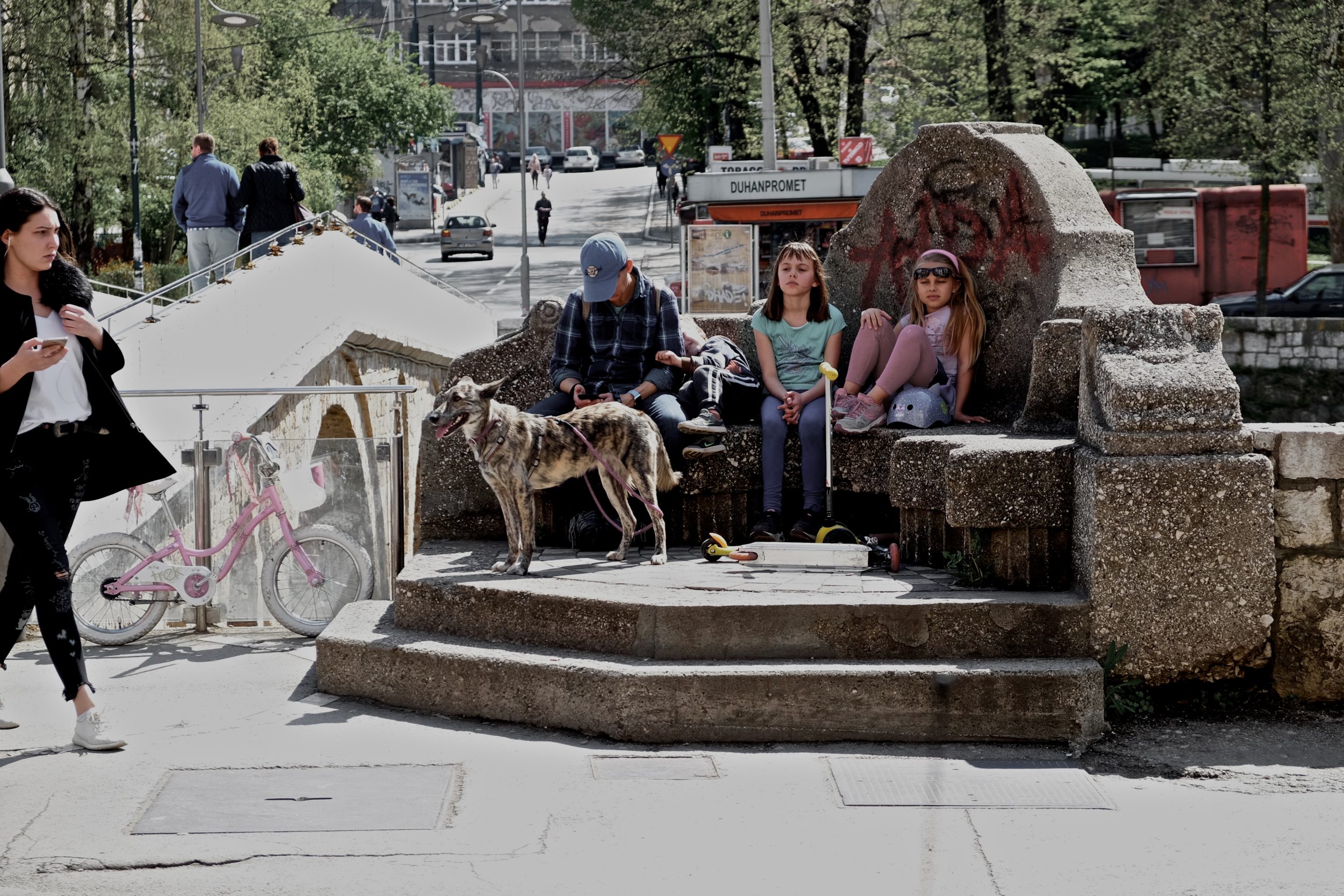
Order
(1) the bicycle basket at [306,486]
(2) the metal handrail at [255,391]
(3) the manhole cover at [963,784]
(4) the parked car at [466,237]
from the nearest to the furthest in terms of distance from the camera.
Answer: (3) the manhole cover at [963,784] < (2) the metal handrail at [255,391] < (1) the bicycle basket at [306,486] < (4) the parked car at [466,237]

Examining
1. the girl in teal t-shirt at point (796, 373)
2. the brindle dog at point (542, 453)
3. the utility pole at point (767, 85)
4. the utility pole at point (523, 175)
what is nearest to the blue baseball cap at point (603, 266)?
the brindle dog at point (542, 453)

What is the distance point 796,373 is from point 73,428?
3.37 m

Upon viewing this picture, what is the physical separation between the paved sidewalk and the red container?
1159 inches

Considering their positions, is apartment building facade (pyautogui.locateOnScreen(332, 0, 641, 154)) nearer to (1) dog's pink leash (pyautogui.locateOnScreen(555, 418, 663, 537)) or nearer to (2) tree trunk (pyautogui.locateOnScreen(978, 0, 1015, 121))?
(2) tree trunk (pyautogui.locateOnScreen(978, 0, 1015, 121))

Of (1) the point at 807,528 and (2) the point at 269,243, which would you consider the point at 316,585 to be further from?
(2) the point at 269,243

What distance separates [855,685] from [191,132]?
35210 millimetres

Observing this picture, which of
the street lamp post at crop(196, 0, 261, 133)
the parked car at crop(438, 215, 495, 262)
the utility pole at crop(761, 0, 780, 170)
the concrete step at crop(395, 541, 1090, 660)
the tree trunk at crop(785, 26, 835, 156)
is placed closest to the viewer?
the concrete step at crop(395, 541, 1090, 660)

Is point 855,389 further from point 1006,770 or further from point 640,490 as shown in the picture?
point 1006,770

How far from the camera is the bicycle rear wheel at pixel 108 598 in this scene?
7.94 meters

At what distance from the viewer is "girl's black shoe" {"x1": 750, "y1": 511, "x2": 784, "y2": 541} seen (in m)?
7.38

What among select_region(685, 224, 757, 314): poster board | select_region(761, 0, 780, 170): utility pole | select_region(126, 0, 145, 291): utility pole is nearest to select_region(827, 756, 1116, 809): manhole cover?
select_region(685, 224, 757, 314): poster board

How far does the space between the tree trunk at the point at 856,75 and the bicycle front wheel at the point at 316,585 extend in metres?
27.3

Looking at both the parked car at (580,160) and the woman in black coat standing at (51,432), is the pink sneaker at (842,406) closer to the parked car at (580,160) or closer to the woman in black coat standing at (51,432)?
→ the woman in black coat standing at (51,432)

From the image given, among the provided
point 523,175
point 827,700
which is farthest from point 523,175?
point 827,700
